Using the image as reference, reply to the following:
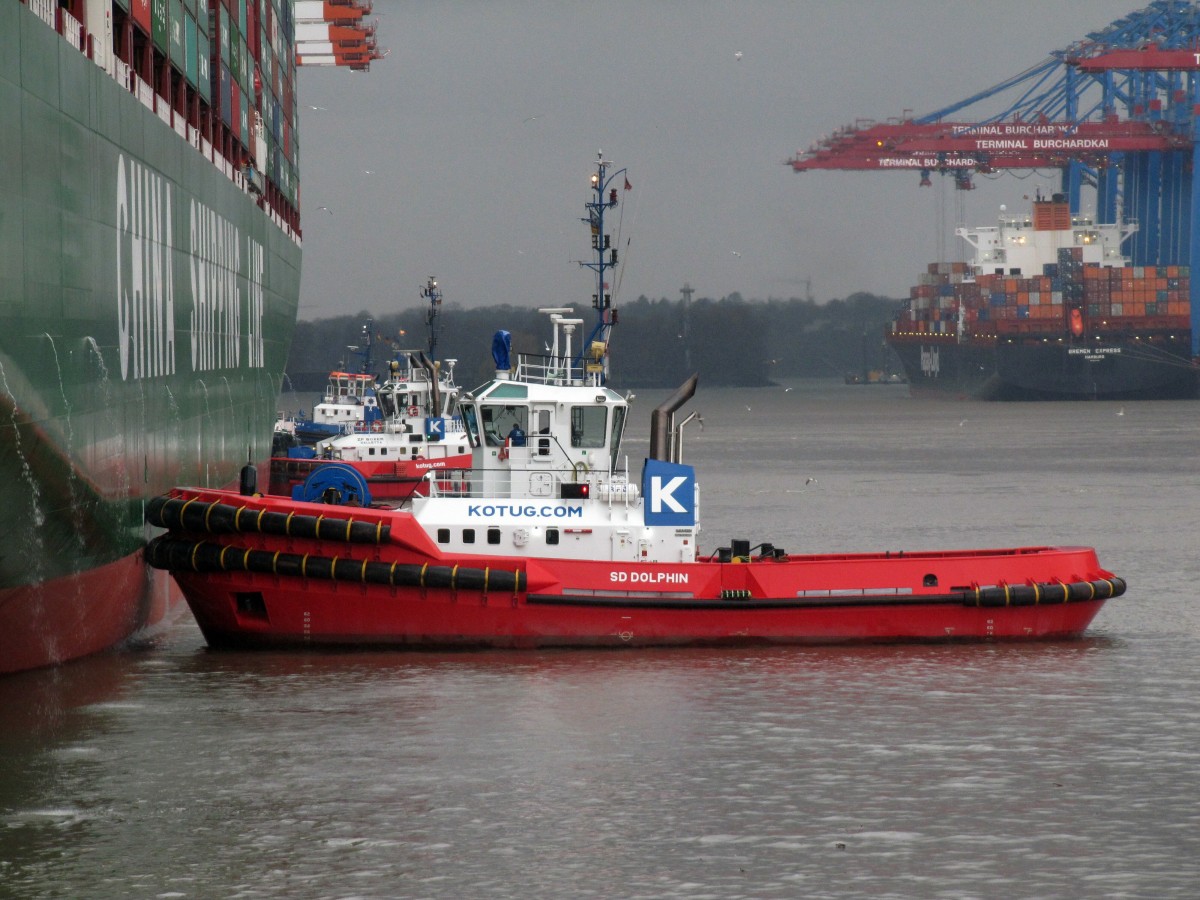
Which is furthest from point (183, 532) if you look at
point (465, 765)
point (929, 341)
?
point (929, 341)

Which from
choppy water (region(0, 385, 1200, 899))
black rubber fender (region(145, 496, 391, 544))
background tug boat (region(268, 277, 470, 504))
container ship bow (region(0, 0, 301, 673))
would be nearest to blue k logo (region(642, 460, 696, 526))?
choppy water (region(0, 385, 1200, 899))

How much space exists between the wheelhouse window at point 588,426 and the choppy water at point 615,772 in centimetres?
294

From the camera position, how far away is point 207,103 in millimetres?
31031

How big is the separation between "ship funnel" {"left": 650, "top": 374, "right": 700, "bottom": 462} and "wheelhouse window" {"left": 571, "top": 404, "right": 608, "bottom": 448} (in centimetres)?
74

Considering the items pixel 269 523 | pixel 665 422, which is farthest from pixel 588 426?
pixel 269 523

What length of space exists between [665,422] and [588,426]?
108 centimetres

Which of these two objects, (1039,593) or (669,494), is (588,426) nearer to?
(669,494)

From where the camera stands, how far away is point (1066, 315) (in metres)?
123

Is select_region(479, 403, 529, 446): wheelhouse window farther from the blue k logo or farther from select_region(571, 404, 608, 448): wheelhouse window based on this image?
the blue k logo

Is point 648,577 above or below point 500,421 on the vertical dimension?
below

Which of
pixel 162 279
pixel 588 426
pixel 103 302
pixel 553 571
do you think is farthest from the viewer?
pixel 162 279

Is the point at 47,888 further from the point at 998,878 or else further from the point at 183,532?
the point at 183,532

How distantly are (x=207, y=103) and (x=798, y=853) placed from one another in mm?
22374

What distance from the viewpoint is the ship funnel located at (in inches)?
859
